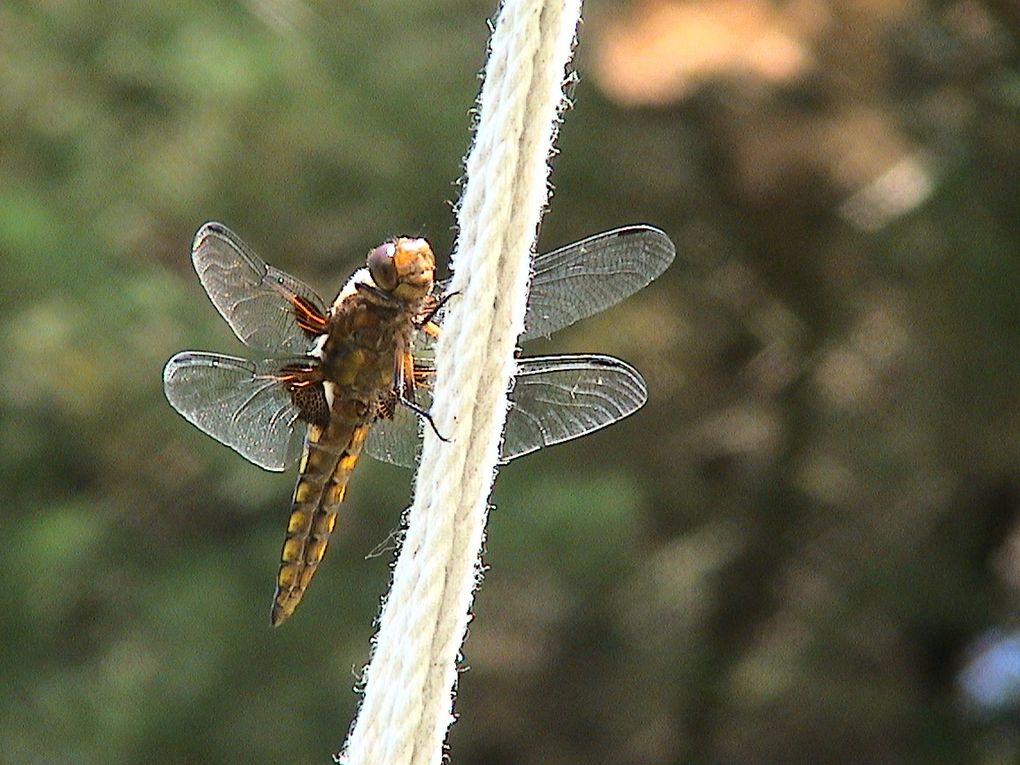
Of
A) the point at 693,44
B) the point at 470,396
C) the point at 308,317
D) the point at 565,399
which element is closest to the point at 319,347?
the point at 308,317

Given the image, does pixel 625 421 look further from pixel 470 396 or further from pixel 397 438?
pixel 470 396

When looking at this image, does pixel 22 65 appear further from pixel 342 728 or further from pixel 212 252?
pixel 212 252

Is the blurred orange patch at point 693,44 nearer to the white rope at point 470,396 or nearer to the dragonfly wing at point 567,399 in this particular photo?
the dragonfly wing at point 567,399


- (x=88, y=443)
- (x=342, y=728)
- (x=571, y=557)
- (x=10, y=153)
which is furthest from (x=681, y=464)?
(x=10, y=153)

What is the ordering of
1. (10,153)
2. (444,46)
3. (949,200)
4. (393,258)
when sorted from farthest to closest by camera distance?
(10,153), (444,46), (949,200), (393,258)

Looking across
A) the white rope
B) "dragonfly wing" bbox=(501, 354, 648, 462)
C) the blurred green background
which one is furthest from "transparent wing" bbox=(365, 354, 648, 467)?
the blurred green background

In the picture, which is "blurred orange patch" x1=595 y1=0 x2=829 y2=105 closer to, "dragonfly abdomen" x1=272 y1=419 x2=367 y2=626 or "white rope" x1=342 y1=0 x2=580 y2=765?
"dragonfly abdomen" x1=272 y1=419 x2=367 y2=626
